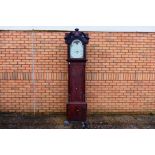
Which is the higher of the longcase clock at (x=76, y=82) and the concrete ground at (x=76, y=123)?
the longcase clock at (x=76, y=82)

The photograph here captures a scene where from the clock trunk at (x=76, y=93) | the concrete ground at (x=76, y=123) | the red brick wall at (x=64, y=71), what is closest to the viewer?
the concrete ground at (x=76, y=123)

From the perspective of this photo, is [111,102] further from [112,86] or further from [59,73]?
[59,73]

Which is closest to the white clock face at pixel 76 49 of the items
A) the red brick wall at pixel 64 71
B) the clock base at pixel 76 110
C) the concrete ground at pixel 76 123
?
the red brick wall at pixel 64 71

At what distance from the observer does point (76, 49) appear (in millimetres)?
6262

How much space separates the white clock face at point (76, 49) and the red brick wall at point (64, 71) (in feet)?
2.12

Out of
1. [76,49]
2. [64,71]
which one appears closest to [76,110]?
[64,71]

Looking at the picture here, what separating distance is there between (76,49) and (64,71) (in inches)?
35.1

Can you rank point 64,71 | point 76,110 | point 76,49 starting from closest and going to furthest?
1. point 76,49
2. point 76,110
3. point 64,71

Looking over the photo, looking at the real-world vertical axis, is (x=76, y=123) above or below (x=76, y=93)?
below

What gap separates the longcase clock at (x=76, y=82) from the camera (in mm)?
6266

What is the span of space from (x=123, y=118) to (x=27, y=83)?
2540mm

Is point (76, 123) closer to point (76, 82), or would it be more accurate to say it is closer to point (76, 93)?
point (76, 93)

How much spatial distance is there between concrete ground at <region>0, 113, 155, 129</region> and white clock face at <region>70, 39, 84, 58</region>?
1.54 meters

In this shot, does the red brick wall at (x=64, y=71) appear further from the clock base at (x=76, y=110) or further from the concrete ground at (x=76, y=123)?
the clock base at (x=76, y=110)
